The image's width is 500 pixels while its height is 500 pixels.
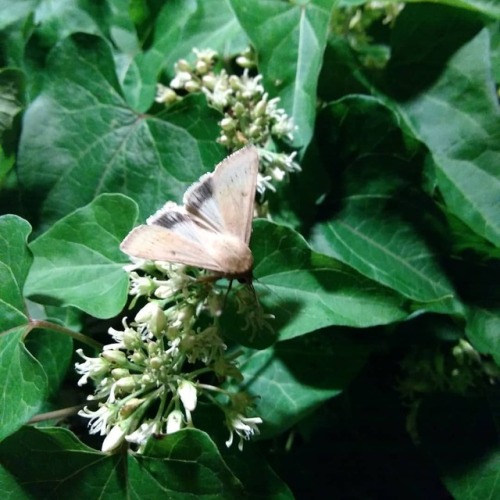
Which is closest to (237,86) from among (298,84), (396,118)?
(298,84)

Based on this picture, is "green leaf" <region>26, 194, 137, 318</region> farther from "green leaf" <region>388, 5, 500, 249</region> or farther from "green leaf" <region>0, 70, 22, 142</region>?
"green leaf" <region>388, 5, 500, 249</region>

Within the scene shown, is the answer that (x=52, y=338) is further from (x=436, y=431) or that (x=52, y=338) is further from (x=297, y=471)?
(x=436, y=431)

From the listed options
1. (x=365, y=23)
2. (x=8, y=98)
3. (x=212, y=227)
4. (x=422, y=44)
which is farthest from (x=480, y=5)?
(x=8, y=98)

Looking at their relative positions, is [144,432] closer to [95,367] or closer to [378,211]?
[95,367]

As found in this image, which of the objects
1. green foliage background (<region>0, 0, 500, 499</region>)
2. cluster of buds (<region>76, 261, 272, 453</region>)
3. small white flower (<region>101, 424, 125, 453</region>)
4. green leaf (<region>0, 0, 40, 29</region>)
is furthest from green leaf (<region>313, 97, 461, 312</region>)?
green leaf (<region>0, 0, 40, 29</region>)

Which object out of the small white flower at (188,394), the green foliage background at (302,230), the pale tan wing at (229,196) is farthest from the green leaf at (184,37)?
the small white flower at (188,394)

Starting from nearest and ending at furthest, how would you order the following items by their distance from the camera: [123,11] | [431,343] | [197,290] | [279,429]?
[197,290]
[279,429]
[431,343]
[123,11]
